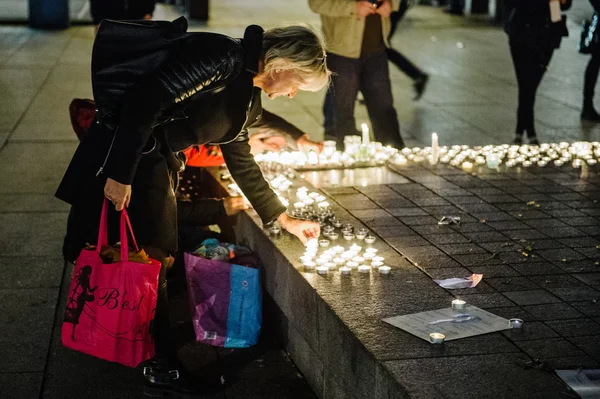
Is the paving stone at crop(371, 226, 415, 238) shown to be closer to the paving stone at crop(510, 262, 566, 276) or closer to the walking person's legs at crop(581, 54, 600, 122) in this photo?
the paving stone at crop(510, 262, 566, 276)

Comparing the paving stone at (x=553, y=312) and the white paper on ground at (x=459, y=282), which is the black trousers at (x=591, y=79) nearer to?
the white paper on ground at (x=459, y=282)

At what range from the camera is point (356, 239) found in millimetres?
5473

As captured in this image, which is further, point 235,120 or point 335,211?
point 335,211

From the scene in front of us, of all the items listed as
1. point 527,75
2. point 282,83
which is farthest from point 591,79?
point 282,83

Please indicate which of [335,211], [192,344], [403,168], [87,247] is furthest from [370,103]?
[87,247]

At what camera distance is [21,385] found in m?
4.68

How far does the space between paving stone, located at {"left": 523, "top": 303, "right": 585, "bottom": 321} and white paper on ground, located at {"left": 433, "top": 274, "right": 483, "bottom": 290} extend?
34cm

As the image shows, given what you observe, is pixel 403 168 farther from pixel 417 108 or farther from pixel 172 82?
pixel 417 108

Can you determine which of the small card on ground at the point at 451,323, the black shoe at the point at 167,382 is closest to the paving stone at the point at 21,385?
the black shoe at the point at 167,382

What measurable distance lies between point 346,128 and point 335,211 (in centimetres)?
252

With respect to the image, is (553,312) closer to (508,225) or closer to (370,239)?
(370,239)

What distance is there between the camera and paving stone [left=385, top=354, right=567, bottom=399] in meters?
3.59

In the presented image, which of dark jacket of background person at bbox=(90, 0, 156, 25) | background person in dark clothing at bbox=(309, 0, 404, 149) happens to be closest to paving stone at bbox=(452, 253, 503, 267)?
background person in dark clothing at bbox=(309, 0, 404, 149)

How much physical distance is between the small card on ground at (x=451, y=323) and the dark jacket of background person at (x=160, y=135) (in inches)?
45.1
